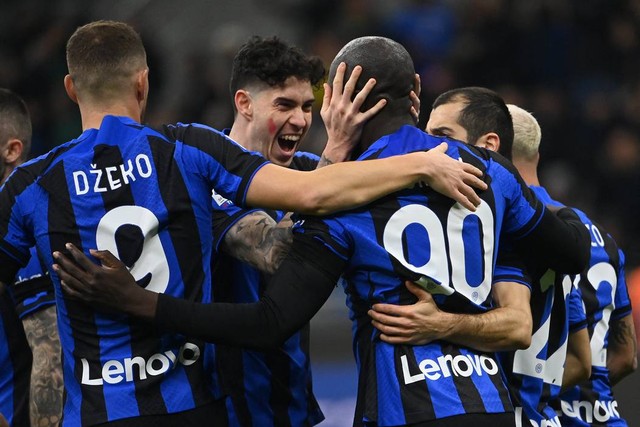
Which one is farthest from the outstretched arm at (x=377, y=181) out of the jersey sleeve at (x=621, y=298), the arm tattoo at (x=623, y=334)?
the arm tattoo at (x=623, y=334)

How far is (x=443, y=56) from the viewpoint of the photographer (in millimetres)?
11367

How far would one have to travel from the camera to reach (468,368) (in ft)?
11.4

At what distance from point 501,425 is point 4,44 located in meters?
9.19

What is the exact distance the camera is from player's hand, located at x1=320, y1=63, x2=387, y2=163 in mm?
3559

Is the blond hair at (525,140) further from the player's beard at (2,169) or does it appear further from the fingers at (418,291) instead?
the player's beard at (2,169)

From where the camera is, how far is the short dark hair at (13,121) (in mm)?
5113

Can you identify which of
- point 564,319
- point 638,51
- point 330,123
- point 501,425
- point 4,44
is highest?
point 4,44

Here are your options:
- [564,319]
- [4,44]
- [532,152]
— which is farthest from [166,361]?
[4,44]

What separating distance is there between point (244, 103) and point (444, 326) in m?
2.05

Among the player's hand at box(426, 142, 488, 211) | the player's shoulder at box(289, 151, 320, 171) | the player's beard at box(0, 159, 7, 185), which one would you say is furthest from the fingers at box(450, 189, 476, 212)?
the player's beard at box(0, 159, 7, 185)

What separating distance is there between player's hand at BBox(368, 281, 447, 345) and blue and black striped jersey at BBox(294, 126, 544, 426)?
40mm

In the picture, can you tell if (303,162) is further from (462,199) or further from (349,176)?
(462,199)

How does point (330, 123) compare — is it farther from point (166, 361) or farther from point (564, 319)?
point (564, 319)

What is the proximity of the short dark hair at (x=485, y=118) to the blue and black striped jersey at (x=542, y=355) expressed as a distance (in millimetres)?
659
